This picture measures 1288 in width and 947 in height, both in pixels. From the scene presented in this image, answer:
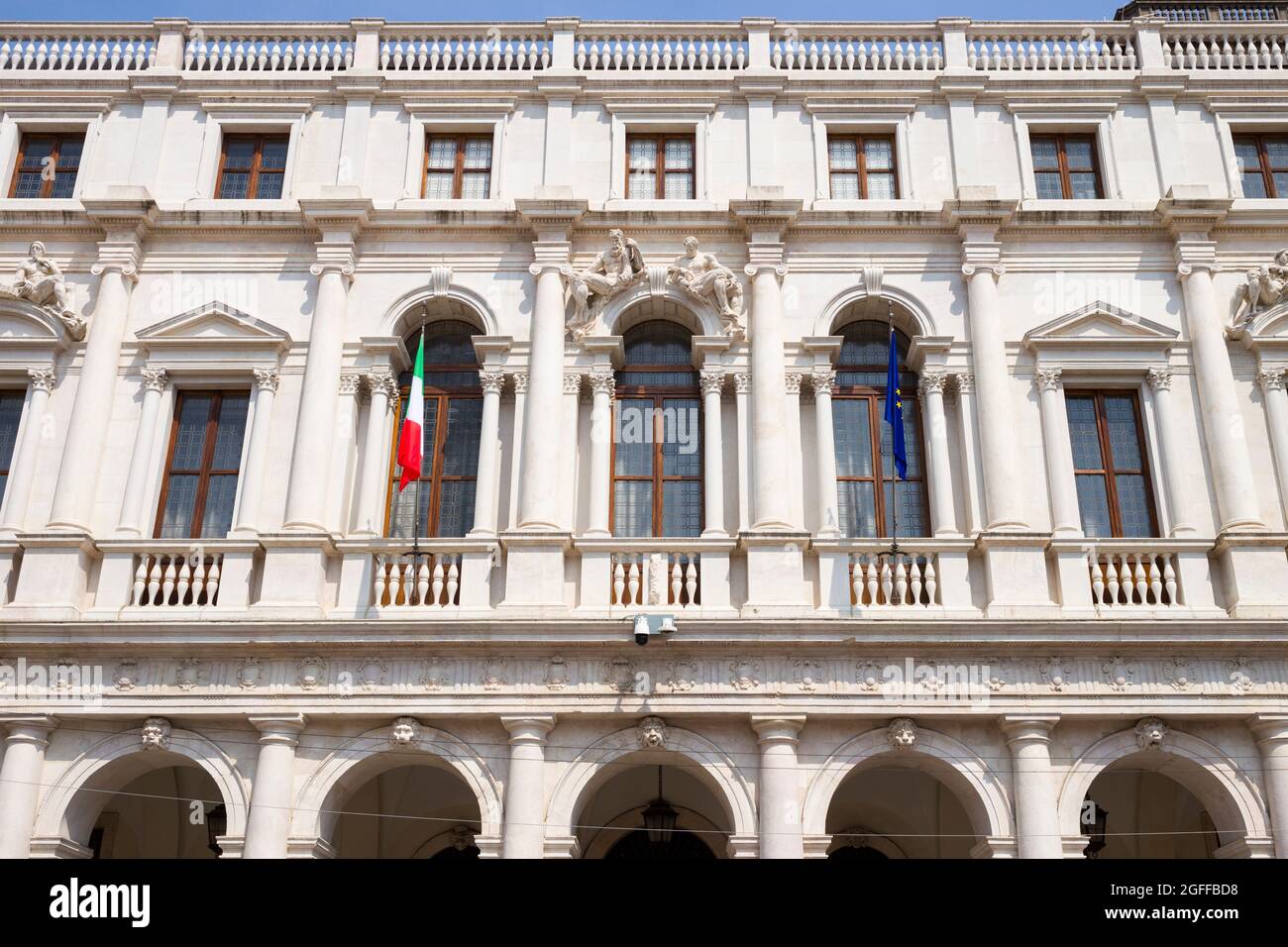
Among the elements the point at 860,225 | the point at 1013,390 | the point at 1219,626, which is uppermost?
the point at 860,225

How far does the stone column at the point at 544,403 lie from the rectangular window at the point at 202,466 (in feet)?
14.3

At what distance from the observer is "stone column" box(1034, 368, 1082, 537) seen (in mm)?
17250

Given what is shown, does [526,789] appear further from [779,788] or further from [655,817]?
[655,817]

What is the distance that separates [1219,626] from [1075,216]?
6583 mm

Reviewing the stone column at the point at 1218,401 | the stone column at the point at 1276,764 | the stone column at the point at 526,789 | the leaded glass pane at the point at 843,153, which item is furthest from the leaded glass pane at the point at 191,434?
the stone column at the point at 1276,764

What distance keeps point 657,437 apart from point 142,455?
7.41 meters

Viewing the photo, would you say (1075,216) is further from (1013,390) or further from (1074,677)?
(1074,677)

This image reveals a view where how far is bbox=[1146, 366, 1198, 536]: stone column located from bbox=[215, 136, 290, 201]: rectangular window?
13.7 metres

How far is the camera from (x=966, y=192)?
18703mm

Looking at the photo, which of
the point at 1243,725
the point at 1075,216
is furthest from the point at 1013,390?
the point at 1243,725

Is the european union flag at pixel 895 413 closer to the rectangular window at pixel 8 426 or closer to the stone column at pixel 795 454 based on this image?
the stone column at pixel 795 454

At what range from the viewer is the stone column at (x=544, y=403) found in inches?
675

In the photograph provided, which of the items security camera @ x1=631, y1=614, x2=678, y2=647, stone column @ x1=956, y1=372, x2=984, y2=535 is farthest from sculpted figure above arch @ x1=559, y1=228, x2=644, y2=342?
stone column @ x1=956, y1=372, x2=984, y2=535

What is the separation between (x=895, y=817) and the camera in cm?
1881
